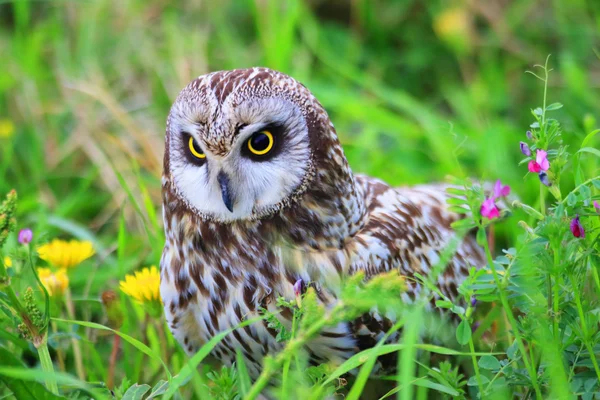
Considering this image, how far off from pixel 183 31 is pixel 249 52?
0.44 meters

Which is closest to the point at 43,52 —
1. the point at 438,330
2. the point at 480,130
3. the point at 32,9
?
the point at 32,9

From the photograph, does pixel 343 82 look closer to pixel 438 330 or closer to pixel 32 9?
pixel 32 9

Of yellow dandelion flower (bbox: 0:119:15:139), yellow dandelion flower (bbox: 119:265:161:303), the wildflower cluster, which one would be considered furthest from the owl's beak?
yellow dandelion flower (bbox: 0:119:15:139)

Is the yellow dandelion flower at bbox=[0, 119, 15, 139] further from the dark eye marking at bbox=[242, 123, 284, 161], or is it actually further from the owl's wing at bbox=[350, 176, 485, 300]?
the dark eye marking at bbox=[242, 123, 284, 161]

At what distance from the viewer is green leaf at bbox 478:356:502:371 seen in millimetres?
1939

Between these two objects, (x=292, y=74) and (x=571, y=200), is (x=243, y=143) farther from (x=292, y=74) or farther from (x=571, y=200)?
(x=292, y=74)

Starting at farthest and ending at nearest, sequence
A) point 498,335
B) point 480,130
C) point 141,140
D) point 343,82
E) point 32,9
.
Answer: point 32,9
point 343,82
point 480,130
point 141,140
point 498,335

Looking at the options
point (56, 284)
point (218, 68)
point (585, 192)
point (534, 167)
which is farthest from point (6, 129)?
point (585, 192)

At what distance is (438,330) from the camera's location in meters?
2.40

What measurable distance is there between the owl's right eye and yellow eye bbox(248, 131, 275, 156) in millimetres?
137

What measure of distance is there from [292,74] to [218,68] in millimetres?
513

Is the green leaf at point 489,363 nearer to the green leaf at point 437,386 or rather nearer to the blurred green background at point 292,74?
the green leaf at point 437,386

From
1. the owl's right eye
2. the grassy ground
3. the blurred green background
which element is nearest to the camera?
the owl's right eye

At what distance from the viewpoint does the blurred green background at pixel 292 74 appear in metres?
3.83
